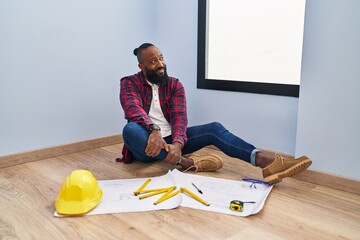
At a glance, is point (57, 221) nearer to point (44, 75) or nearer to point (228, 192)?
point (228, 192)

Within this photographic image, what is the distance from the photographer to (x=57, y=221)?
1012 millimetres

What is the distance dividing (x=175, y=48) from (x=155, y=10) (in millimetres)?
332

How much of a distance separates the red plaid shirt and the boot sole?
439 millimetres

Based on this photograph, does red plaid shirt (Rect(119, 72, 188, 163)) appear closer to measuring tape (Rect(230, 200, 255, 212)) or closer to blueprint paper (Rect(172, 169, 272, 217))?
blueprint paper (Rect(172, 169, 272, 217))

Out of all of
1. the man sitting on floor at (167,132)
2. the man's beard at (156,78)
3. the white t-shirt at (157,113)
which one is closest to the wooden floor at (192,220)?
the man sitting on floor at (167,132)

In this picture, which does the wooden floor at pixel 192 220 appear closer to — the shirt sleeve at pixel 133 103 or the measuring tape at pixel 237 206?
the measuring tape at pixel 237 206

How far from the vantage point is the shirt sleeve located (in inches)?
55.8

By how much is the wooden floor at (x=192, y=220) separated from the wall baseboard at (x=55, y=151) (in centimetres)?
23

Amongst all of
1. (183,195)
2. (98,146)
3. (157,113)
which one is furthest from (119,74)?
(183,195)

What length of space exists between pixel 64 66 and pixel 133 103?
1.88 ft

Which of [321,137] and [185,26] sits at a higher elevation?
[185,26]

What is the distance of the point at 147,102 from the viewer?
1.56 metres

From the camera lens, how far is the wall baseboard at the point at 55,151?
1.60 m

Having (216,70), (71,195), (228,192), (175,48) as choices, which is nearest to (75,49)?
(175,48)
